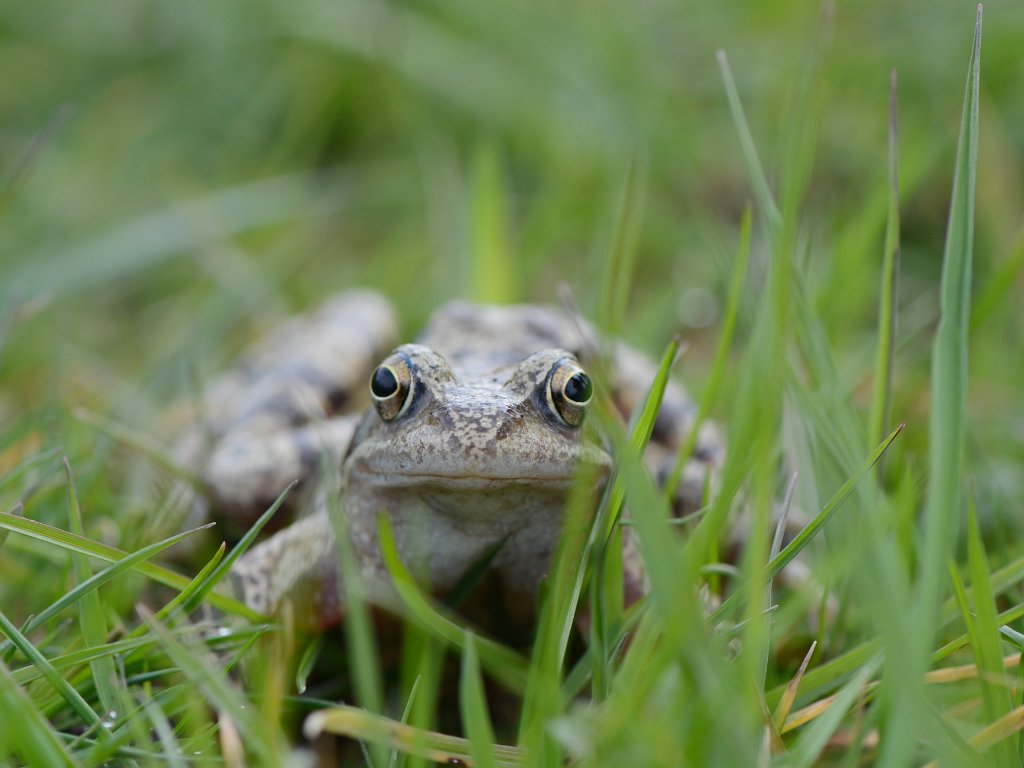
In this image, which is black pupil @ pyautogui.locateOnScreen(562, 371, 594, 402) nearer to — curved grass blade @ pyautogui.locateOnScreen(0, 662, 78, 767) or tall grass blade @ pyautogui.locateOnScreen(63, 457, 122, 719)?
tall grass blade @ pyautogui.locateOnScreen(63, 457, 122, 719)

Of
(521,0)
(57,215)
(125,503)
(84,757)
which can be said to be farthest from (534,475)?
(521,0)

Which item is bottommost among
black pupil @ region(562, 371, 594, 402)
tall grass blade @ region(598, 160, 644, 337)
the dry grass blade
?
the dry grass blade

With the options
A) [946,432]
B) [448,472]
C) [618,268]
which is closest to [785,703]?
[946,432]

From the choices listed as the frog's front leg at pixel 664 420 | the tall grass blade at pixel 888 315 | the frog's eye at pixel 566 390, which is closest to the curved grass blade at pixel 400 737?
the frog's eye at pixel 566 390

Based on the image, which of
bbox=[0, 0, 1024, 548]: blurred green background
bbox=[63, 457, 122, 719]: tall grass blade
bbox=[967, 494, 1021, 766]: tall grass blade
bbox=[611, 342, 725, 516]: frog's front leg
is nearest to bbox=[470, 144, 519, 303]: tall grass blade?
bbox=[0, 0, 1024, 548]: blurred green background

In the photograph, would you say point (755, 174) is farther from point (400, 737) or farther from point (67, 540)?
point (67, 540)

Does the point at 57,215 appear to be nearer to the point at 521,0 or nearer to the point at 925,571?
the point at 521,0

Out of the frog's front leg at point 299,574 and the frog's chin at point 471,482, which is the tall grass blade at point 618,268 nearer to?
the frog's chin at point 471,482
